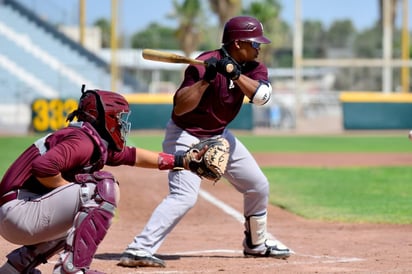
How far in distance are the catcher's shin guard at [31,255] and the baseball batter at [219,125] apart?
1.13 meters

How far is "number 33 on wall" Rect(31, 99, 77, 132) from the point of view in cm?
3222

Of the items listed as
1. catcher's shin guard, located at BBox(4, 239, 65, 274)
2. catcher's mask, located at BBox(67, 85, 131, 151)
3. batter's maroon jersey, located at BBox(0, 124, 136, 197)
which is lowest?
catcher's shin guard, located at BBox(4, 239, 65, 274)

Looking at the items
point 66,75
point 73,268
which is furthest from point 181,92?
point 66,75

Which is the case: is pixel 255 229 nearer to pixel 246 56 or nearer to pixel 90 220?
pixel 246 56

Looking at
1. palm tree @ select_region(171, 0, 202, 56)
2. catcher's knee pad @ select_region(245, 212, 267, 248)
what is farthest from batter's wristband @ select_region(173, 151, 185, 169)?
palm tree @ select_region(171, 0, 202, 56)

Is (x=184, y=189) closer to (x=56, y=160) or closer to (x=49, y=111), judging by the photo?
(x=56, y=160)

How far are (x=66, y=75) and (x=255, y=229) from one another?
117 feet

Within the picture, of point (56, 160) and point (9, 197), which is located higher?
point (56, 160)

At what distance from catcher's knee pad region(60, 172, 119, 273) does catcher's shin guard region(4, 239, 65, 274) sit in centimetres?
34

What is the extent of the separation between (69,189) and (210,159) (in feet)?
3.41

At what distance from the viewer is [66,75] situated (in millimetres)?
42250

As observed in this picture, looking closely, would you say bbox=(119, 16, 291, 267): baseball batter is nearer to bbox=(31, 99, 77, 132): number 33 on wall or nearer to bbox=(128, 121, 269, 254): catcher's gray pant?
bbox=(128, 121, 269, 254): catcher's gray pant

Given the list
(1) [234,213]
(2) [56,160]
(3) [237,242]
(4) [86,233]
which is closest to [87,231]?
(4) [86,233]

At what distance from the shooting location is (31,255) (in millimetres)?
5570
